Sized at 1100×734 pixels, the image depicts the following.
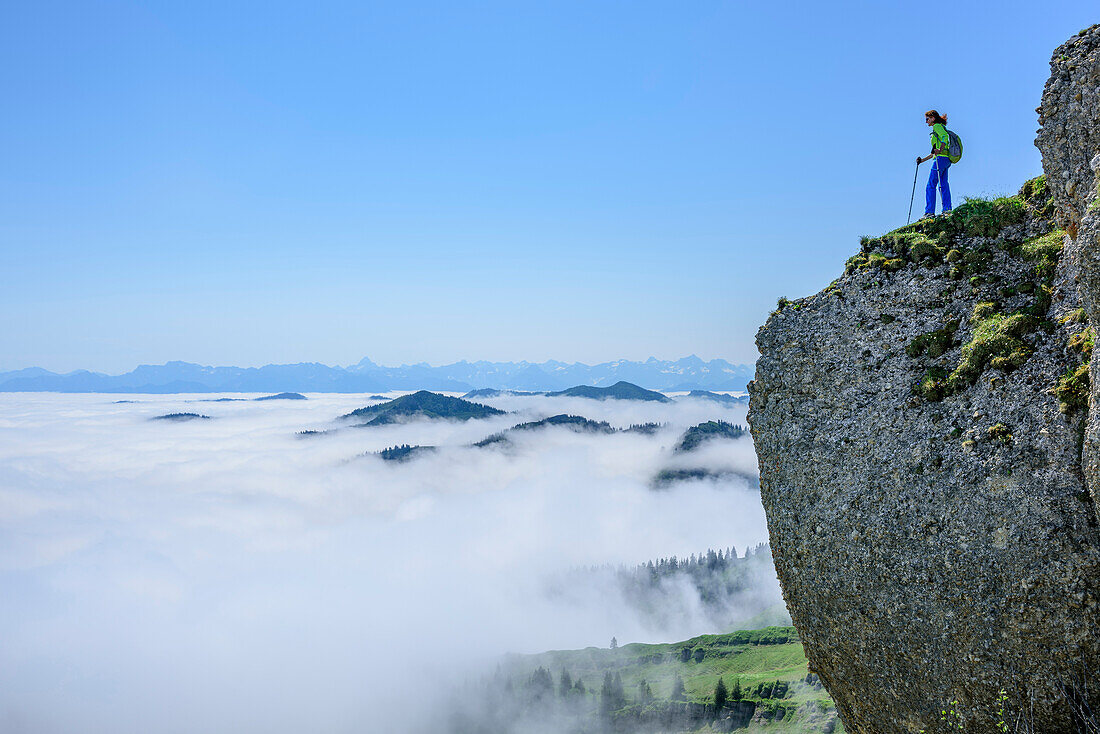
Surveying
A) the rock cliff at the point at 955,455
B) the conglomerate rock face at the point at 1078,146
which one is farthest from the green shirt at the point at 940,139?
the conglomerate rock face at the point at 1078,146

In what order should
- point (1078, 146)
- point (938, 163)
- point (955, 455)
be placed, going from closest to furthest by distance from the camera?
point (955, 455), point (1078, 146), point (938, 163)

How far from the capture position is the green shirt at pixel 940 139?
1770 centimetres

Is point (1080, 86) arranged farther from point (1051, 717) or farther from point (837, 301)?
point (1051, 717)

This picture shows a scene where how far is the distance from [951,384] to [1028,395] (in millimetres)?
1439

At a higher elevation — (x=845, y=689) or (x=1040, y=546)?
(x=1040, y=546)

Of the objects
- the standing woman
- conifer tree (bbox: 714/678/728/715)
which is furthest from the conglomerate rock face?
conifer tree (bbox: 714/678/728/715)

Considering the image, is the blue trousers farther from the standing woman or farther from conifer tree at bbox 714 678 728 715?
conifer tree at bbox 714 678 728 715

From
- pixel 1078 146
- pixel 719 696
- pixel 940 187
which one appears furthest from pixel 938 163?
pixel 719 696

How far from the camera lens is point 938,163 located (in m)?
17.5

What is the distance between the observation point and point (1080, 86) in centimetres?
1209

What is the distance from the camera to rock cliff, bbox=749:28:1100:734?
34.3ft

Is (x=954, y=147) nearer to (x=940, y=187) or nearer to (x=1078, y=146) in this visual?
(x=940, y=187)

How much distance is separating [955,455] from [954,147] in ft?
35.6

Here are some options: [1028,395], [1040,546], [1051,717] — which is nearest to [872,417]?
[1028,395]
